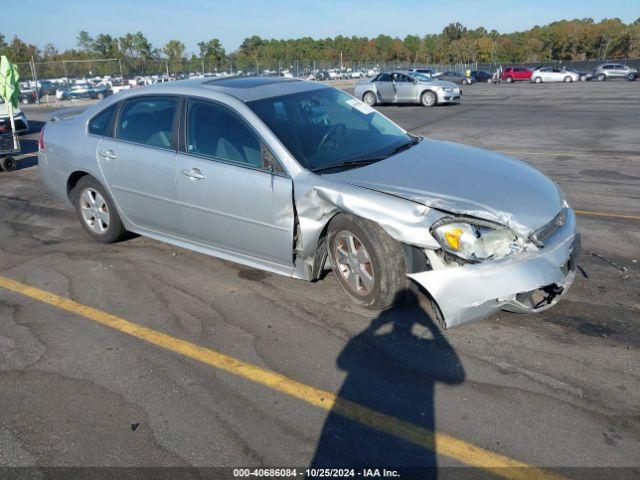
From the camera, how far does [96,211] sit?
5793 millimetres

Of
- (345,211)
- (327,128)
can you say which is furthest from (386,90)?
(345,211)

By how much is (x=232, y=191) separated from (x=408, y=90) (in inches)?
839

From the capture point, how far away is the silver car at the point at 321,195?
3.55m

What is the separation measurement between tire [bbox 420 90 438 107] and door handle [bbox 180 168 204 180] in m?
20.8

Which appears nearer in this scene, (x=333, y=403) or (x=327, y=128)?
(x=333, y=403)

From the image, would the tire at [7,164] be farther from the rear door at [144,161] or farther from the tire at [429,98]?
the tire at [429,98]

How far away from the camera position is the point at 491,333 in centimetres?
378

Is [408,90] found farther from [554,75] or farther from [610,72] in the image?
[610,72]

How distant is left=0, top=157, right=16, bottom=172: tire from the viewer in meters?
10.2

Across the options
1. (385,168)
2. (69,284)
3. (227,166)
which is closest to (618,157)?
(385,168)

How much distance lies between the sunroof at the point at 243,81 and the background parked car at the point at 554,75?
162ft

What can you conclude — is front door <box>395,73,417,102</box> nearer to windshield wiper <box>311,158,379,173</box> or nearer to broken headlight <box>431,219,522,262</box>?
windshield wiper <box>311,158,379,173</box>

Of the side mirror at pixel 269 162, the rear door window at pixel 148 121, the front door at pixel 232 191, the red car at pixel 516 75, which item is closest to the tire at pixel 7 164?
the rear door window at pixel 148 121

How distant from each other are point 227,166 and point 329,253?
1.10 m
